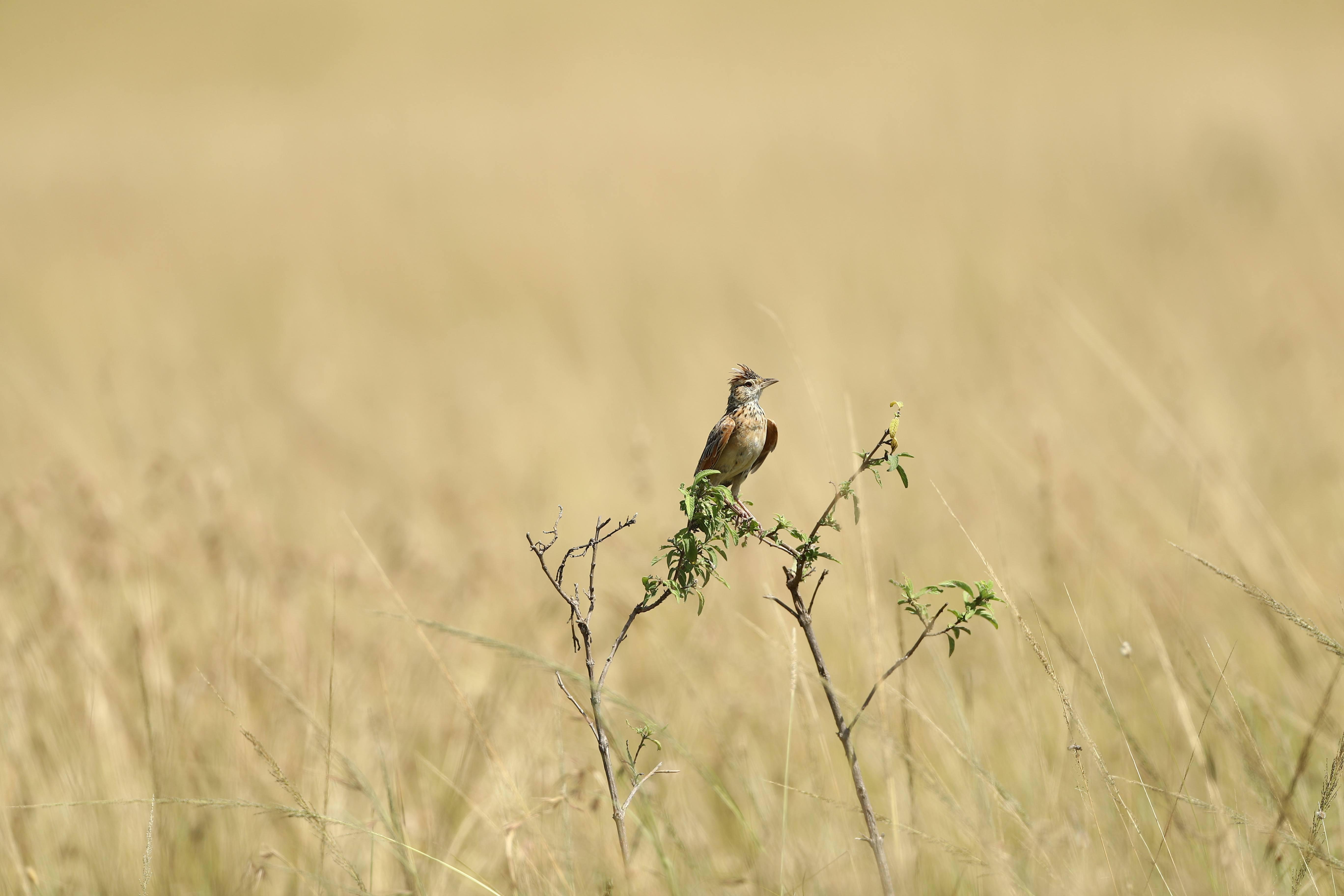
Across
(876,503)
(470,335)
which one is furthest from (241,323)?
(876,503)

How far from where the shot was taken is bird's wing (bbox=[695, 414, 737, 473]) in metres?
2.12

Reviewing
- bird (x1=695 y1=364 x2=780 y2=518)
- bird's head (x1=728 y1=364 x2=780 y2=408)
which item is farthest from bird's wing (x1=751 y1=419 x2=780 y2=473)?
bird's head (x1=728 y1=364 x2=780 y2=408)

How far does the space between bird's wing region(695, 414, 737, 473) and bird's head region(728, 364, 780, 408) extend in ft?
0.83

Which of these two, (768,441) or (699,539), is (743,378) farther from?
(699,539)

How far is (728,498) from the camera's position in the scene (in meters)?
1.59

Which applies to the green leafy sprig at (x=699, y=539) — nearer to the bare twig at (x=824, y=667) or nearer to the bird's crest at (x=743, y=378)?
the bare twig at (x=824, y=667)

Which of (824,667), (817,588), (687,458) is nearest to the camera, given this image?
(817,588)

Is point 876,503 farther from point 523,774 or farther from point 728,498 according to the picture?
point 728,498

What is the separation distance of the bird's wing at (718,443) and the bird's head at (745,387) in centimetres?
25

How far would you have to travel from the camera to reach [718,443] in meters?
2.12

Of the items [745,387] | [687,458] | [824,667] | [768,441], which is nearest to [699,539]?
[824,667]

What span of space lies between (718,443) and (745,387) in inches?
16.4

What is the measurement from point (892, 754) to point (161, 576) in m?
3.60

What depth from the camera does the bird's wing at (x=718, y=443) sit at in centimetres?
212
